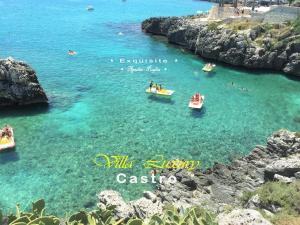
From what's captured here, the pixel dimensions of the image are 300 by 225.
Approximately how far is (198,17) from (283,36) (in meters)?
26.6

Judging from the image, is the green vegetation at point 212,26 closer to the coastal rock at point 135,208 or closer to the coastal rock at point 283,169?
the coastal rock at point 283,169

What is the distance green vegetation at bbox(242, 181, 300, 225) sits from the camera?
2041 cm

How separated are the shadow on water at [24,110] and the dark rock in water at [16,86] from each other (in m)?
0.77

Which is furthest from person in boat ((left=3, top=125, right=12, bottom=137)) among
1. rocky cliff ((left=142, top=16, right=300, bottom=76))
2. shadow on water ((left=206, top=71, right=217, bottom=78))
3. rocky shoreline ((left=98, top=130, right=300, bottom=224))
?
rocky cliff ((left=142, top=16, right=300, bottom=76))

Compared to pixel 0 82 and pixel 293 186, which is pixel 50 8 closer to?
pixel 0 82

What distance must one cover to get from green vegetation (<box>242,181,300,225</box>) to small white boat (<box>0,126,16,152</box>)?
77.8 feet

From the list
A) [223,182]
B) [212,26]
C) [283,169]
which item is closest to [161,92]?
[223,182]

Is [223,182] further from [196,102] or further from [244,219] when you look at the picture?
[196,102]

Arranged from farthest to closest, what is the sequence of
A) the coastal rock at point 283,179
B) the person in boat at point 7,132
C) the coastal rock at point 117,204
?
the person in boat at point 7,132 → the coastal rock at point 283,179 → the coastal rock at point 117,204

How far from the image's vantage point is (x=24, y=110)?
46125 millimetres

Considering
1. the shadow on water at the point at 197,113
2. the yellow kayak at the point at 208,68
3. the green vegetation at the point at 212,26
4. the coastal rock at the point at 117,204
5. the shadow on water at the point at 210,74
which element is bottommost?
the shadow on water at the point at 197,113

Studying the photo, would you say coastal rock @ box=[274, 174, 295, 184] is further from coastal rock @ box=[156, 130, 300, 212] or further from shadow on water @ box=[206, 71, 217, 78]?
shadow on water @ box=[206, 71, 217, 78]

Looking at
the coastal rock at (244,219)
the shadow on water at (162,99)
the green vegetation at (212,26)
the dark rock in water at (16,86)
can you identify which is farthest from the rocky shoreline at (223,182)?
the green vegetation at (212,26)

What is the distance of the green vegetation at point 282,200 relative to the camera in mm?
20406
